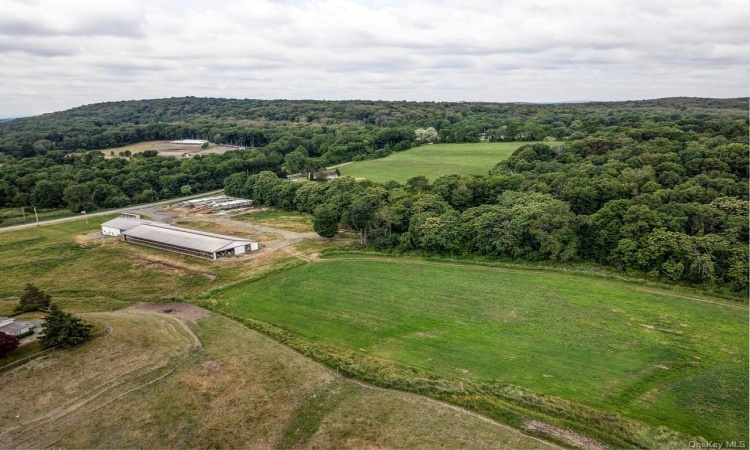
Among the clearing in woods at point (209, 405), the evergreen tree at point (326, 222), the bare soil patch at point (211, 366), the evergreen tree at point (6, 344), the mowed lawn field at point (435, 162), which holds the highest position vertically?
the mowed lawn field at point (435, 162)

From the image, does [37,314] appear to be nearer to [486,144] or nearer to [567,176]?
[567,176]

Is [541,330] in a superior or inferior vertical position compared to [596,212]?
inferior

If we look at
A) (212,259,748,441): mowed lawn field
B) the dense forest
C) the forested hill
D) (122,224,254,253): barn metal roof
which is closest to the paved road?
the dense forest

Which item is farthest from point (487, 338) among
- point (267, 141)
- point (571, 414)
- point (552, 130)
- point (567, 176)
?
point (267, 141)

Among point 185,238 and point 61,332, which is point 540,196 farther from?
point 61,332

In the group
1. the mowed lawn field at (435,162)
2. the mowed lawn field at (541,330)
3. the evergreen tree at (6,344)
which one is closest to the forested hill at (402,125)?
the mowed lawn field at (435,162)

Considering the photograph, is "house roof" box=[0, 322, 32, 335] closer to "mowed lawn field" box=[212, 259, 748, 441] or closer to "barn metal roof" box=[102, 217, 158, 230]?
"mowed lawn field" box=[212, 259, 748, 441]

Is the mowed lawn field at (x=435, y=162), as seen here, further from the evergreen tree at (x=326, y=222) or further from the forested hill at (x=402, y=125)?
the evergreen tree at (x=326, y=222)

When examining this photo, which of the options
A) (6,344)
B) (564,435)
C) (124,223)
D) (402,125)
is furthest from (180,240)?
(402,125)
